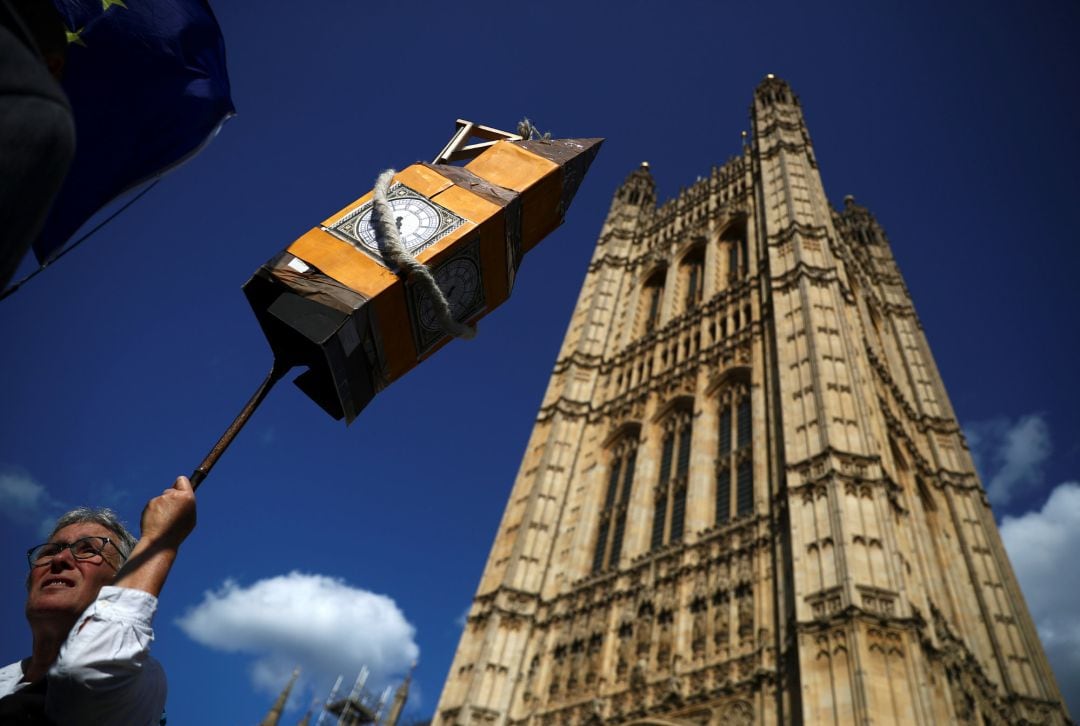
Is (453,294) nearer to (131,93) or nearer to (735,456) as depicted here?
(131,93)

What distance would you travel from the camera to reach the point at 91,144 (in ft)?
12.1

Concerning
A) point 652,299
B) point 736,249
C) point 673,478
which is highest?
point 736,249

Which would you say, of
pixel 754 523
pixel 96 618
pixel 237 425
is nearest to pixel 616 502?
pixel 754 523

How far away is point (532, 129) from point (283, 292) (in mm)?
2523

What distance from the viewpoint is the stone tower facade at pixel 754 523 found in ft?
38.6

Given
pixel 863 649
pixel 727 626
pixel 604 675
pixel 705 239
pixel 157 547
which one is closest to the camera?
pixel 157 547

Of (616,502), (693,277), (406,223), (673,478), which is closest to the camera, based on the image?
(406,223)

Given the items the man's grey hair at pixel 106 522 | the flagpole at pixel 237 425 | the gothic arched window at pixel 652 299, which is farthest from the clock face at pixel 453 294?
the gothic arched window at pixel 652 299

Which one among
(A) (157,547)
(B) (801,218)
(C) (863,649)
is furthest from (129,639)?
(B) (801,218)

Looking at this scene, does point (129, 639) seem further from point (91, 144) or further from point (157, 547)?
point (91, 144)

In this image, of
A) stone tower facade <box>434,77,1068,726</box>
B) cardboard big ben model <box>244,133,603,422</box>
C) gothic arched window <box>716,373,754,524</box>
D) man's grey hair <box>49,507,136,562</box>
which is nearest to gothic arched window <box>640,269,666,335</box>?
stone tower facade <box>434,77,1068,726</box>

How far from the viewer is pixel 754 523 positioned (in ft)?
48.9

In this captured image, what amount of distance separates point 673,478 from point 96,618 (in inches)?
716

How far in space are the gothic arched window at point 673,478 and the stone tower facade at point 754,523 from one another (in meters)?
0.06
